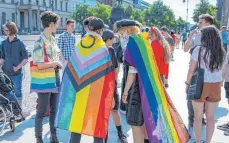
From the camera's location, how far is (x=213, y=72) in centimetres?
453

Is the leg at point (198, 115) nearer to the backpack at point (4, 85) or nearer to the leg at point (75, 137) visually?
the leg at point (75, 137)

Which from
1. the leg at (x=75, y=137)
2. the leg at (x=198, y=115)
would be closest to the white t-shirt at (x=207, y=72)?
the leg at (x=198, y=115)

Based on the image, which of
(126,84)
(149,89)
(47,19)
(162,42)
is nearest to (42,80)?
(47,19)

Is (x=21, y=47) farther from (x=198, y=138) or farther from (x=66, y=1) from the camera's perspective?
(x=66, y=1)

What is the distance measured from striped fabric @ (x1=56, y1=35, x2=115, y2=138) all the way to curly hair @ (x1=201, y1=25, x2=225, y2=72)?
1389mm

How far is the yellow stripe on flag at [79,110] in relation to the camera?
3898 millimetres

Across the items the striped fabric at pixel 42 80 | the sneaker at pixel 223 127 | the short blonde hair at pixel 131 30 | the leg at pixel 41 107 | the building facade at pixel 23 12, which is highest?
the building facade at pixel 23 12

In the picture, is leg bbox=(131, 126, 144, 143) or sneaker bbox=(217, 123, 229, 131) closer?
leg bbox=(131, 126, 144, 143)

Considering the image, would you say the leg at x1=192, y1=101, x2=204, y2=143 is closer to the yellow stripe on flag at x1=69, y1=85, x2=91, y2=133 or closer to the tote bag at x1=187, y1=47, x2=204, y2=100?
the tote bag at x1=187, y1=47, x2=204, y2=100

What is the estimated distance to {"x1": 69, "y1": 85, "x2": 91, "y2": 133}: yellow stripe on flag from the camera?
390 cm

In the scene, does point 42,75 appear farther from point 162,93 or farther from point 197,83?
point 197,83

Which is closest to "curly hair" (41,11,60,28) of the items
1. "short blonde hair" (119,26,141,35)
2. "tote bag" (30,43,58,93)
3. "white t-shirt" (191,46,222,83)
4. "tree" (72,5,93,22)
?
"tote bag" (30,43,58,93)

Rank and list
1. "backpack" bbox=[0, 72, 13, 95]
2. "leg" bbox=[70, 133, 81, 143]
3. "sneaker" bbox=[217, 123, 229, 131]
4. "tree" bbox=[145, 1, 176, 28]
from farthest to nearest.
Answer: "tree" bbox=[145, 1, 176, 28] < "sneaker" bbox=[217, 123, 229, 131] < "backpack" bbox=[0, 72, 13, 95] < "leg" bbox=[70, 133, 81, 143]

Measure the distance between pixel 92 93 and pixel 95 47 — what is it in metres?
0.54
